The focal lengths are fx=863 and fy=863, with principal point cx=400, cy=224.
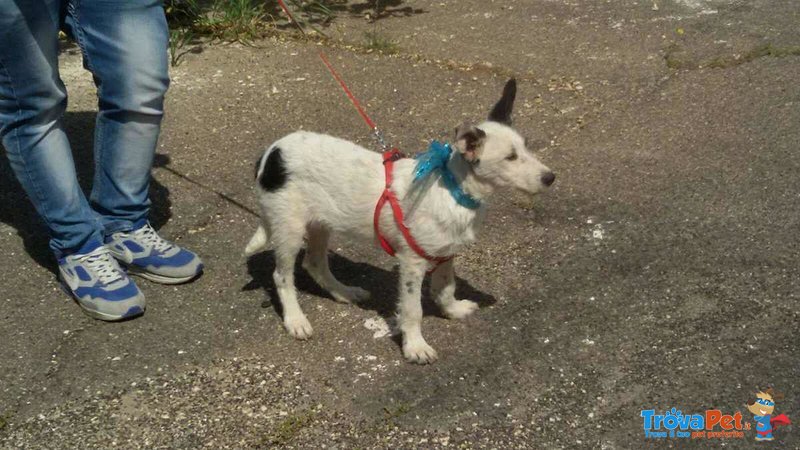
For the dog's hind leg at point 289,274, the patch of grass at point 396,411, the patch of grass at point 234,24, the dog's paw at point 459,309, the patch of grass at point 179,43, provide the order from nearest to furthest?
the patch of grass at point 396,411 < the dog's hind leg at point 289,274 < the dog's paw at point 459,309 < the patch of grass at point 179,43 < the patch of grass at point 234,24

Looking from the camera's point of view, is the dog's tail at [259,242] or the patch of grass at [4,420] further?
the dog's tail at [259,242]

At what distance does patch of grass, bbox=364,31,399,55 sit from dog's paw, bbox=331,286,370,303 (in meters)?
3.12

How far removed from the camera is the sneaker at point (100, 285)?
13.7 ft

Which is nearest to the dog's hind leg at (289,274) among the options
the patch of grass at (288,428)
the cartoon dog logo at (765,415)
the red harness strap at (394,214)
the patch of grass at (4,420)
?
the red harness strap at (394,214)

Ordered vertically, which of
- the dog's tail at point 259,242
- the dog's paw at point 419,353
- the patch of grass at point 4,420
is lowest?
the patch of grass at point 4,420

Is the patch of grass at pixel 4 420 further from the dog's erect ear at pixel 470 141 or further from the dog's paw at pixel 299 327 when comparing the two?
the dog's erect ear at pixel 470 141

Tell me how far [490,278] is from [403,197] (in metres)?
0.92

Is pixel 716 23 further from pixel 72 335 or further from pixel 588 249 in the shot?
pixel 72 335

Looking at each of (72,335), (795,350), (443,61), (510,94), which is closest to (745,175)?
(795,350)

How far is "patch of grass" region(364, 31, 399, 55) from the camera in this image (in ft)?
22.9

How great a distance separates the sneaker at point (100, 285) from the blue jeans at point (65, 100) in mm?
65

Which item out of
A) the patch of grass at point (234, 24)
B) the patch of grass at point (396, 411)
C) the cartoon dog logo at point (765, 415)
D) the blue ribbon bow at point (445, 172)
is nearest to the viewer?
the cartoon dog logo at point (765, 415)

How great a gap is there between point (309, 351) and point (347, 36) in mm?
3936

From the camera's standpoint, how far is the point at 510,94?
377 cm
